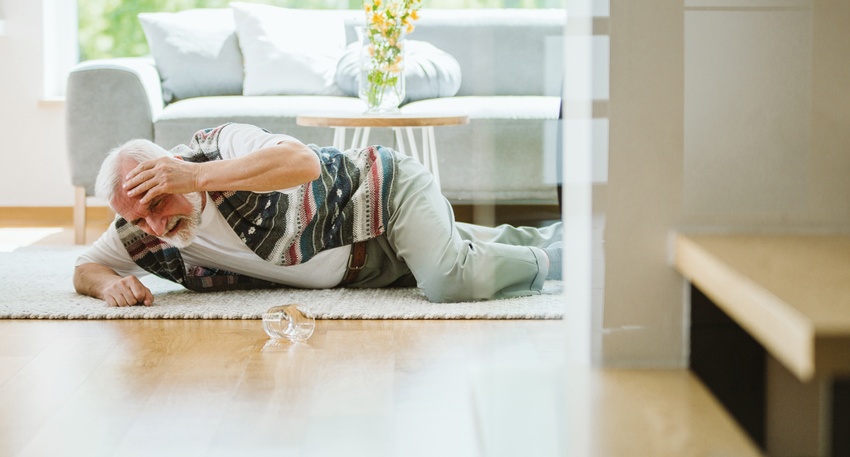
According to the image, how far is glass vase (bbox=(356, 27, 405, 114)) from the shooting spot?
326 centimetres

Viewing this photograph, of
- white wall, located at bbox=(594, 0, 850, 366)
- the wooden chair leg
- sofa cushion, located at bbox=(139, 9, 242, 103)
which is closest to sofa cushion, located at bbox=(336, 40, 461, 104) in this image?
sofa cushion, located at bbox=(139, 9, 242, 103)

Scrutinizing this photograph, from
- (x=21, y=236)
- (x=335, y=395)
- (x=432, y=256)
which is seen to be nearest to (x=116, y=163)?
(x=432, y=256)

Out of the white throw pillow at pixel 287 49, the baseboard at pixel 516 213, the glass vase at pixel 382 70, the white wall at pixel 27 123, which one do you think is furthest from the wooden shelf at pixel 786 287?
the white wall at pixel 27 123

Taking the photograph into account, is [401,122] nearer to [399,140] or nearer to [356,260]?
[399,140]

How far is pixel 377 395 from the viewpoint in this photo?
171 cm

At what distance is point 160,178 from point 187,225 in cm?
17

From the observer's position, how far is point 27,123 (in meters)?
4.30

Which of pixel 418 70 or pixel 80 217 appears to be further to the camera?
pixel 418 70

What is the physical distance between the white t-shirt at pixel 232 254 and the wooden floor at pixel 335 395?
278 mm

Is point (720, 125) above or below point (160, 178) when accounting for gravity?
above

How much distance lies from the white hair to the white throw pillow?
172 cm

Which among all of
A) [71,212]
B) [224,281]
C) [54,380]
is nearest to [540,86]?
[54,380]

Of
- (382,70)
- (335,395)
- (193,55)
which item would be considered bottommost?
(335,395)

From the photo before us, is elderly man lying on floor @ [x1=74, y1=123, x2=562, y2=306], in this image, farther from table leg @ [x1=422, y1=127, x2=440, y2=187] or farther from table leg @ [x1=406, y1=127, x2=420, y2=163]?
table leg @ [x1=406, y1=127, x2=420, y2=163]
